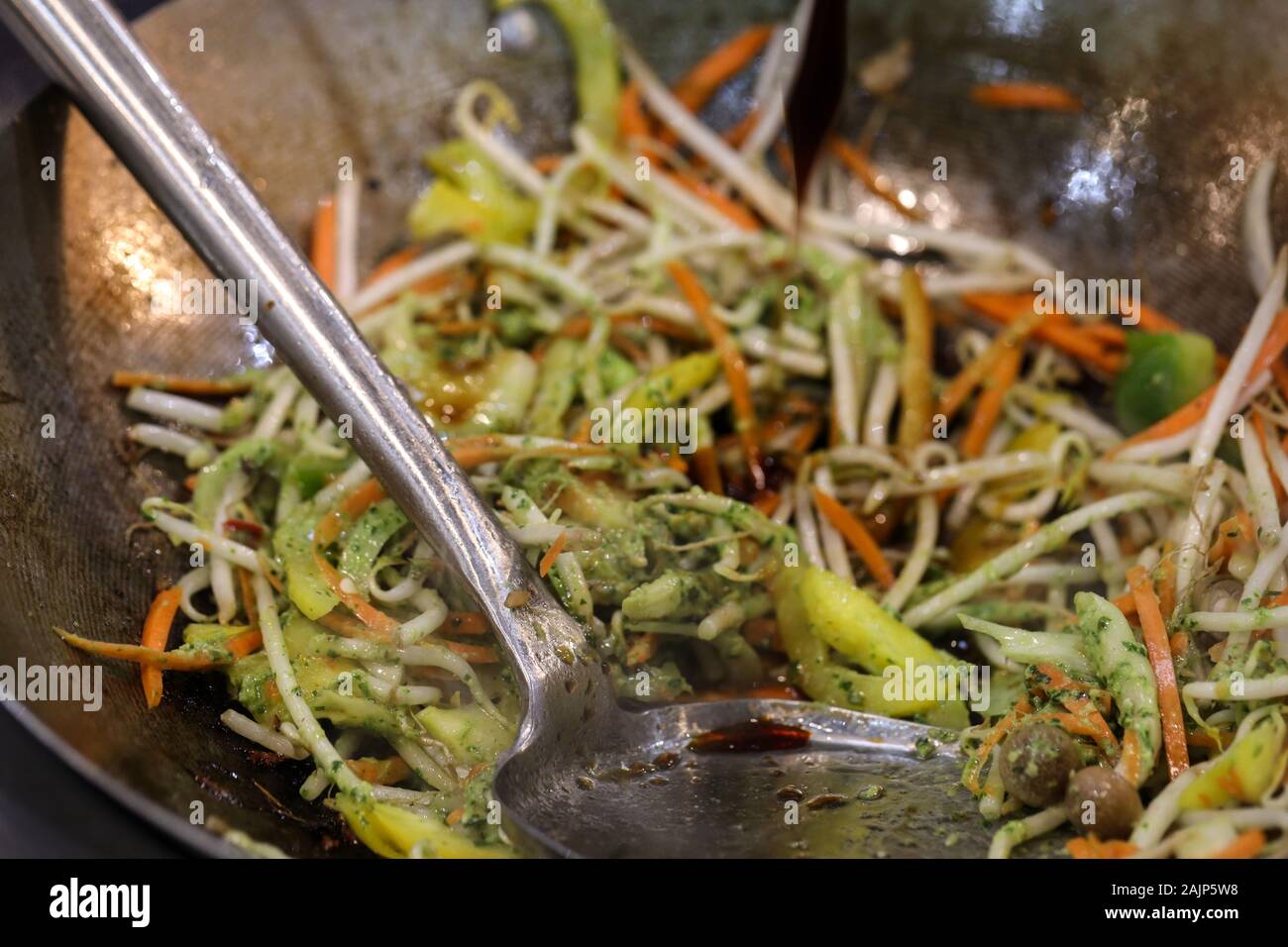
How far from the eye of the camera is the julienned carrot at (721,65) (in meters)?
3.57

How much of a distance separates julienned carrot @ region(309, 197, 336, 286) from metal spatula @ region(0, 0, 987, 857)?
2.93ft

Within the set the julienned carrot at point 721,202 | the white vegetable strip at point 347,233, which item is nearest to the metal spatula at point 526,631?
the white vegetable strip at point 347,233

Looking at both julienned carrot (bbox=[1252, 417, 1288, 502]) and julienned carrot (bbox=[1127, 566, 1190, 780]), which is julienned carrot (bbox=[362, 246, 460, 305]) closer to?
julienned carrot (bbox=[1127, 566, 1190, 780])

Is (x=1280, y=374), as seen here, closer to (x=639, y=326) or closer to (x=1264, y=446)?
(x=1264, y=446)

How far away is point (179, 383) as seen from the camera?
273cm

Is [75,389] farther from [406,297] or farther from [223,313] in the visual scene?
[406,297]

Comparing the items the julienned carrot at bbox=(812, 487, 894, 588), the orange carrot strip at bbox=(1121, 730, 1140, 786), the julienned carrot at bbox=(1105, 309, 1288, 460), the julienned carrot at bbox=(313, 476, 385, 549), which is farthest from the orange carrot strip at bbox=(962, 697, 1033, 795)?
the julienned carrot at bbox=(313, 476, 385, 549)

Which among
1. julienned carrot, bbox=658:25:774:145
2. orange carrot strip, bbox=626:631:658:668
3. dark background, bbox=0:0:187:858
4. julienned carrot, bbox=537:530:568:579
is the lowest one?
dark background, bbox=0:0:187:858

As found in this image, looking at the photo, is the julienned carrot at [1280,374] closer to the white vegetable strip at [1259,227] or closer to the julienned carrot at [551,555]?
the white vegetable strip at [1259,227]

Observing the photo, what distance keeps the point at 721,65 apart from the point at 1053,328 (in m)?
1.38

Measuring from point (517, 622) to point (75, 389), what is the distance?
4.17ft

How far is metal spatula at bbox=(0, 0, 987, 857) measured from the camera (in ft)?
6.70

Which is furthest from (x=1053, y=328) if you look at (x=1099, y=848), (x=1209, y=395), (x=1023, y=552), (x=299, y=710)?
(x=299, y=710)

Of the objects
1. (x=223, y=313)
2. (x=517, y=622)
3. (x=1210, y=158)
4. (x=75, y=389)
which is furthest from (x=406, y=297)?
(x=1210, y=158)
